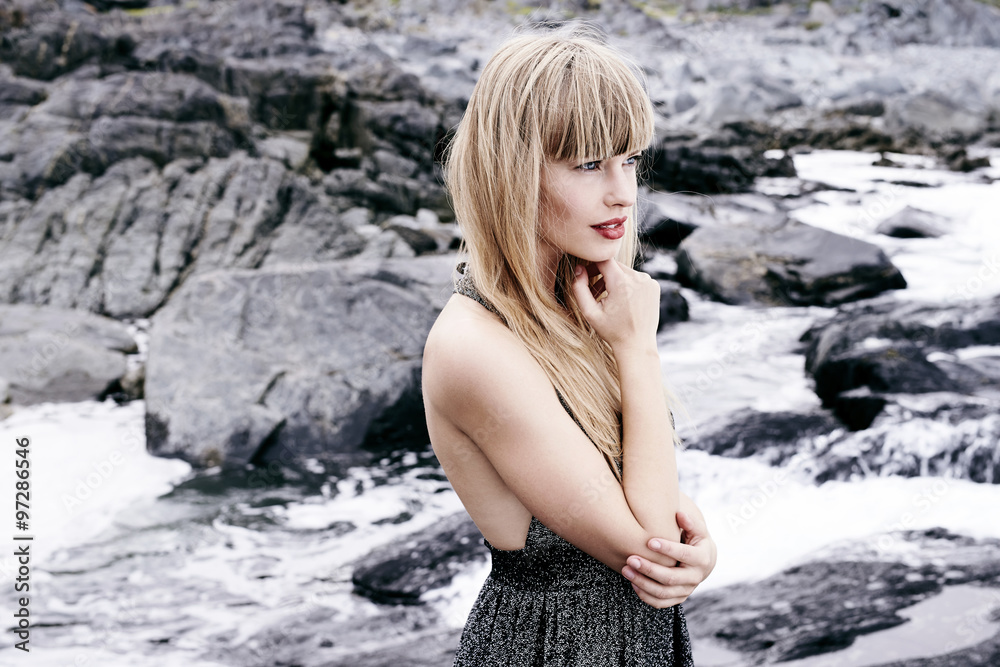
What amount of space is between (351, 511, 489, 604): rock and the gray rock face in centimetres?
153

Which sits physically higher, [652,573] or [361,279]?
[652,573]

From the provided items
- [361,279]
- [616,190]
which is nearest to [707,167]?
[361,279]

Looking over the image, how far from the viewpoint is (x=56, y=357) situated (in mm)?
7297

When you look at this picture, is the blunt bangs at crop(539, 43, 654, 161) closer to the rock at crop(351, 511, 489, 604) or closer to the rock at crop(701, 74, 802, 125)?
the rock at crop(351, 511, 489, 604)

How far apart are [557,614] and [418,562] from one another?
305 cm

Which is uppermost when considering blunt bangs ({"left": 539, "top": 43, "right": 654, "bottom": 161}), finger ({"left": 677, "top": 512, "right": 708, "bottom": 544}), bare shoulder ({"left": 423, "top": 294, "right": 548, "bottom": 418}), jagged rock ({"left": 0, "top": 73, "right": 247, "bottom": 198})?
blunt bangs ({"left": 539, "top": 43, "right": 654, "bottom": 161})

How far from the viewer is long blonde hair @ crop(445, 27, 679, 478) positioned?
61.5 inches

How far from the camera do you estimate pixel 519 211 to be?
1.62m

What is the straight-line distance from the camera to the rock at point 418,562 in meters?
4.48

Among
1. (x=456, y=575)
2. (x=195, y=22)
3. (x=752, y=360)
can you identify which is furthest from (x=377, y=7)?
(x=456, y=575)

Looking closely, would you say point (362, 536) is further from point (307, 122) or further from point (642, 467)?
point (307, 122)

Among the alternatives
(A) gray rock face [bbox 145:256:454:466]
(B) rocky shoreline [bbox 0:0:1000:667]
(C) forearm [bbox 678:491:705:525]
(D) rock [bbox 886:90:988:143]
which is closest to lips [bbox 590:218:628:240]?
(C) forearm [bbox 678:491:705:525]

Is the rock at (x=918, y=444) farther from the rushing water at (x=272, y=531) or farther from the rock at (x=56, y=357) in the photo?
the rock at (x=56, y=357)

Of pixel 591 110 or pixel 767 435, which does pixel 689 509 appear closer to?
pixel 591 110
